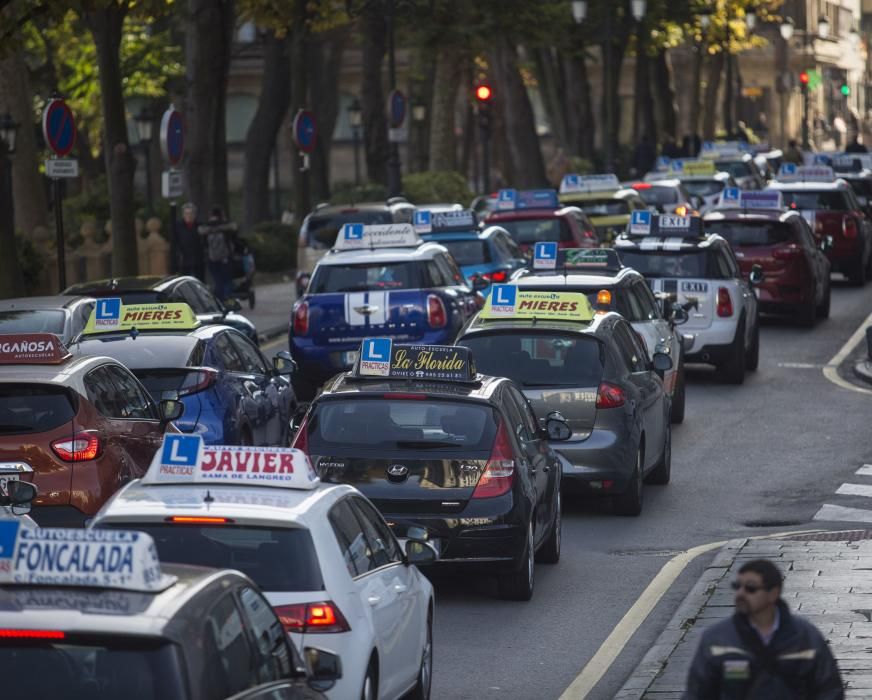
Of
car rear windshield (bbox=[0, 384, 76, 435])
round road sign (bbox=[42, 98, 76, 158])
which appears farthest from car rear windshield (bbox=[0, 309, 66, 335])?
car rear windshield (bbox=[0, 384, 76, 435])

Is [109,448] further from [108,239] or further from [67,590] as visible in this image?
[108,239]

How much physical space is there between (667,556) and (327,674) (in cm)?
725

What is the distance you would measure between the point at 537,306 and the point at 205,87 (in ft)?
70.3

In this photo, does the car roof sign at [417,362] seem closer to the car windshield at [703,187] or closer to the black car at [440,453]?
the black car at [440,453]

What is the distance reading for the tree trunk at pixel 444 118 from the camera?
57.4m

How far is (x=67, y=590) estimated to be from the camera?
6.14 metres

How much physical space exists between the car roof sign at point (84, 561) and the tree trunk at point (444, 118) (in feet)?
168

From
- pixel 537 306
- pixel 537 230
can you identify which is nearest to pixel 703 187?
pixel 537 230

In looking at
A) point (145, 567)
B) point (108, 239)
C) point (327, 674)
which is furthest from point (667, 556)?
point (108, 239)

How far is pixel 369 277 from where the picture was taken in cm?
2220

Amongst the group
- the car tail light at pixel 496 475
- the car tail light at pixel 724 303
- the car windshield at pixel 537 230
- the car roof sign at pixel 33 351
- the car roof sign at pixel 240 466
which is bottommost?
the car tail light at pixel 724 303

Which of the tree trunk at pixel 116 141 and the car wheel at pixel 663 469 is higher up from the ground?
the tree trunk at pixel 116 141

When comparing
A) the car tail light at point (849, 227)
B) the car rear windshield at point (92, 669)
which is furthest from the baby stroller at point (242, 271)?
the car rear windshield at point (92, 669)

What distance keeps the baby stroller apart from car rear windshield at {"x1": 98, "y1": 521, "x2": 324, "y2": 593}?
24.9 meters
